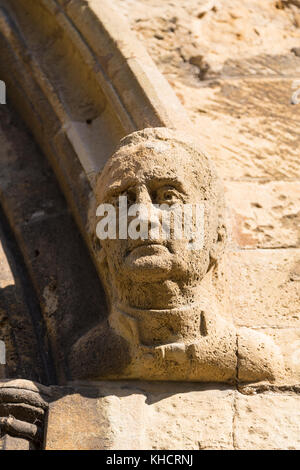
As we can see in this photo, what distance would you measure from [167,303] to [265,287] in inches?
19.9

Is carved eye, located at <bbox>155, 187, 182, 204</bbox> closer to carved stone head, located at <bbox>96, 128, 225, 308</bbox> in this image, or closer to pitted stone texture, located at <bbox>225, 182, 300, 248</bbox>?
carved stone head, located at <bbox>96, 128, 225, 308</bbox>

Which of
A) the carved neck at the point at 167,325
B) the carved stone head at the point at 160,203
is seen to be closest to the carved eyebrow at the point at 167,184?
the carved stone head at the point at 160,203

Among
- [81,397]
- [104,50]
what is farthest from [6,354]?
[104,50]

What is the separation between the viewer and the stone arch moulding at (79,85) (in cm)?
368

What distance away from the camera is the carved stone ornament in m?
3.14

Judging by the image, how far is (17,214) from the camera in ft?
12.2

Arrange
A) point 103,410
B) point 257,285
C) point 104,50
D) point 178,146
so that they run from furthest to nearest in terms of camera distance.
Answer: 1. point 104,50
2. point 257,285
3. point 178,146
4. point 103,410

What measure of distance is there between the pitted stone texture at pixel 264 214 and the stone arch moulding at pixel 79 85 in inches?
14.3

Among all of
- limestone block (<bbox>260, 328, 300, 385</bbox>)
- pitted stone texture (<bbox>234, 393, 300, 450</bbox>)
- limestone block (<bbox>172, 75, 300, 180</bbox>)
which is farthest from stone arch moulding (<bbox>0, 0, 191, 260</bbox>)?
pitted stone texture (<bbox>234, 393, 300, 450</bbox>)

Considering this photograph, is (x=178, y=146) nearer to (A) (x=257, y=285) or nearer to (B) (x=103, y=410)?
(A) (x=257, y=285)

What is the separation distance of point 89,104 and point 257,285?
1.00m

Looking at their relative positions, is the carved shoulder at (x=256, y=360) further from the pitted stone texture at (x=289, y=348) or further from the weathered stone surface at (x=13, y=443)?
the weathered stone surface at (x=13, y=443)

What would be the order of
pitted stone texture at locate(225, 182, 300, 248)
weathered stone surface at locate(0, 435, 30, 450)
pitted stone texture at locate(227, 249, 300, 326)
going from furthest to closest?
pitted stone texture at locate(225, 182, 300, 248) < pitted stone texture at locate(227, 249, 300, 326) < weathered stone surface at locate(0, 435, 30, 450)

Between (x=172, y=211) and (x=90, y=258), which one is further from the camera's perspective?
(x=90, y=258)
